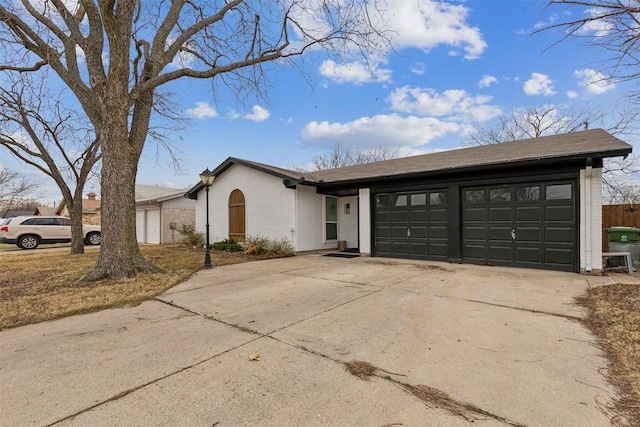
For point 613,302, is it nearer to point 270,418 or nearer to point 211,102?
point 270,418

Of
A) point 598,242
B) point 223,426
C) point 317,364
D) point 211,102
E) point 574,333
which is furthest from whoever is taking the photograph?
point 211,102

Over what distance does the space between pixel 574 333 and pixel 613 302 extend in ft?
6.22

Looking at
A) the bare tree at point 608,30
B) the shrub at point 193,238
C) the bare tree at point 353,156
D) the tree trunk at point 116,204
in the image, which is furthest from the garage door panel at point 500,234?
the bare tree at point 353,156

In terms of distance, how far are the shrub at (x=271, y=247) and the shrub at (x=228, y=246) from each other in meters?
0.75

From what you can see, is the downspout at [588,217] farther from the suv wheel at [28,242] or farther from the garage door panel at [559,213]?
the suv wheel at [28,242]

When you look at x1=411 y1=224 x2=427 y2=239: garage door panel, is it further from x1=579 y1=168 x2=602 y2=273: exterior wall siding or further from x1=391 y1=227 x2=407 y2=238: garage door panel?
x1=579 y1=168 x2=602 y2=273: exterior wall siding

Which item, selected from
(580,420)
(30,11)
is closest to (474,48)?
(580,420)

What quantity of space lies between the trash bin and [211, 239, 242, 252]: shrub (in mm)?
11802

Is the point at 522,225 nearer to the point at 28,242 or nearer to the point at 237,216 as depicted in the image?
the point at 237,216

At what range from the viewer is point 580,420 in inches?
79.8

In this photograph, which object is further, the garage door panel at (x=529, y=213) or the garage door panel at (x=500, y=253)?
the garage door panel at (x=500, y=253)

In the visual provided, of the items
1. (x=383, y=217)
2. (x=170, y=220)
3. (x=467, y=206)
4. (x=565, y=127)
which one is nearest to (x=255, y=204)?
(x=383, y=217)

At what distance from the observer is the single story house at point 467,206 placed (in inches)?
281

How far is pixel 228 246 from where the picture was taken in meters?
12.5
